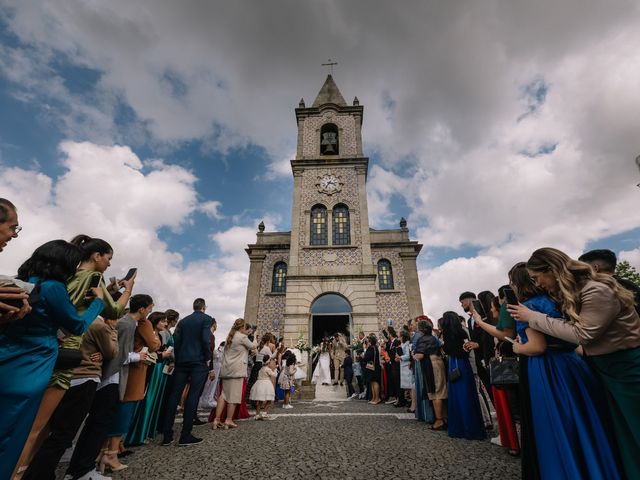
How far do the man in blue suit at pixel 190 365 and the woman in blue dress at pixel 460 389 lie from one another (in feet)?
12.2

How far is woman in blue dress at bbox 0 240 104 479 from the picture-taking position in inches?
65.5

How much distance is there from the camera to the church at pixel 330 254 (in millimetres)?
14516

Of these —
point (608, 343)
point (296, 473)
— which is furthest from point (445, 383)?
point (608, 343)

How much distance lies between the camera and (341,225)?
54.2 feet

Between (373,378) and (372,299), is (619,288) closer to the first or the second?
(373,378)

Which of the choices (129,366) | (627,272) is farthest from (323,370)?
(627,272)

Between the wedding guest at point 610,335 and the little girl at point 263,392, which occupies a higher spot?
the wedding guest at point 610,335

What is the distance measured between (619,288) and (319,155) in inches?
693

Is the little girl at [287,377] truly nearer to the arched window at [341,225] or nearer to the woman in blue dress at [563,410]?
the woman in blue dress at [563,410]

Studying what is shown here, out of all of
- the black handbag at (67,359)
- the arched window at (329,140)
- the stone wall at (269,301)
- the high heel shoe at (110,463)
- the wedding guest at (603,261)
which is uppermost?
the arched window at (329,140)

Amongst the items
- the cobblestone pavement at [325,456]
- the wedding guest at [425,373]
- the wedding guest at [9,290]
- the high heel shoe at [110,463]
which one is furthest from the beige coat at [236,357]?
the wedding guest at [9,290]

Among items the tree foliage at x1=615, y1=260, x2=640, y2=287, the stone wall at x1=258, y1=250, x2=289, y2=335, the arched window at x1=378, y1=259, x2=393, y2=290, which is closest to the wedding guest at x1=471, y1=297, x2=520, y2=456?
the stone wall at x1=258, y1=250, x2=289, y2=335

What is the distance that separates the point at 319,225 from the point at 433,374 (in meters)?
12.2

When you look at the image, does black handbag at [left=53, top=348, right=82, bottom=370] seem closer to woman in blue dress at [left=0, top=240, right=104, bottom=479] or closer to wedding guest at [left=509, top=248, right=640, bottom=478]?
woman in blue dress at [left=0, top=240, right=104, bottom=479]
